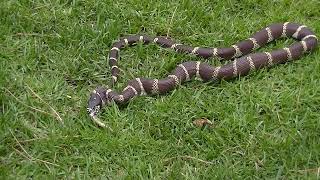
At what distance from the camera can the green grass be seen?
17.0 ft

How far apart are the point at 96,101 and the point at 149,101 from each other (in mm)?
537

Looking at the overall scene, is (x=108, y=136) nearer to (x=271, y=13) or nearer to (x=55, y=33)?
(x=55, y=33)

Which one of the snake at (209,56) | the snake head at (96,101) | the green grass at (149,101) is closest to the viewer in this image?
the green grass at (149,101)

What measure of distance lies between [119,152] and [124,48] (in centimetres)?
159

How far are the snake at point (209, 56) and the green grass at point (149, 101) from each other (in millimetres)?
86

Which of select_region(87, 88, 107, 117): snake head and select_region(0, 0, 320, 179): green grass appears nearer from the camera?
select_region(0, 0, 320, 179): green grass

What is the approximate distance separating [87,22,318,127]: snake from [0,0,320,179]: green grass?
→ 0.09 m

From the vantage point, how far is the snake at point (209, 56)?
581 cm

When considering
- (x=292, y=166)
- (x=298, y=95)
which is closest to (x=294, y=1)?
(x=298, y=95)

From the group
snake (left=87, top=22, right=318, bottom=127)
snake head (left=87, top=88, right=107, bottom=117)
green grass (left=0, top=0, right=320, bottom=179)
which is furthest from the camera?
snake (left=87, top=22, right=318, bottom=127)

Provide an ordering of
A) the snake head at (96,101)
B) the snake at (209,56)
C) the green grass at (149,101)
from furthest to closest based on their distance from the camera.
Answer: the snake at (209,56) < the snake head at (96,101) < the green grass at (149,101)

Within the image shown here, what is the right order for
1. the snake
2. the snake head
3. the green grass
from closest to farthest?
the green grass → the snake head → the snake

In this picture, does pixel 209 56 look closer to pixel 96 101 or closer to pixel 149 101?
pixel 149 101

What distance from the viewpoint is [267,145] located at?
208 inches
